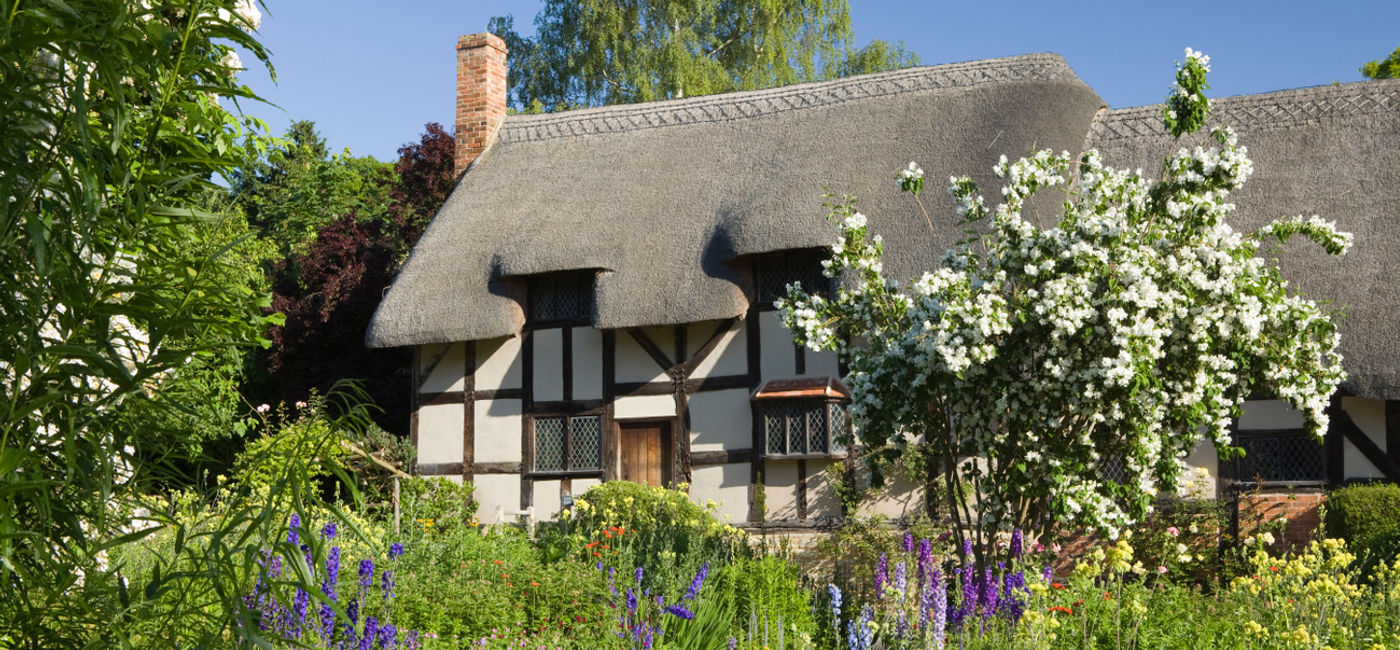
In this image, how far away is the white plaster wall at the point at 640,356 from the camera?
1189 cm

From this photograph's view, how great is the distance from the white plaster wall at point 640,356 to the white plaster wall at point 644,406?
7.3 inches

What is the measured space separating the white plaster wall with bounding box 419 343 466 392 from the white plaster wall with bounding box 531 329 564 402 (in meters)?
0.86

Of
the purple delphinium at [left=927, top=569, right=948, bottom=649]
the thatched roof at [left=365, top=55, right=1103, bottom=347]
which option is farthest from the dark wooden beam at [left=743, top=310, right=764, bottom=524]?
the purple delphinium at [left=927, top=569, right=948, bottom=649]

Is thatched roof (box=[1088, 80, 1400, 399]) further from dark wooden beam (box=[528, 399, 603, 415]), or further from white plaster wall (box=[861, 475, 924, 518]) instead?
dark wooden beam (box=[528, 399, 603, 415])

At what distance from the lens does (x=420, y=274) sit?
1272 cm

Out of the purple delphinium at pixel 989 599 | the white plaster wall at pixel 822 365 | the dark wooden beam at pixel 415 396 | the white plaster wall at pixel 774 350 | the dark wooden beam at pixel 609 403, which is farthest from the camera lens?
the dark wooden beam at pixel 415 396

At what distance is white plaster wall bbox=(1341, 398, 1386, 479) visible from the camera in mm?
9633

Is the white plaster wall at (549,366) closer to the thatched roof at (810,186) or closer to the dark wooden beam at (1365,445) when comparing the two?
the thatched roof at (810,186)

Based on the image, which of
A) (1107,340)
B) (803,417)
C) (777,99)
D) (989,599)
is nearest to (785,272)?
(803,417)

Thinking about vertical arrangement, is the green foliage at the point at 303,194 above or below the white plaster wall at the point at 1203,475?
above

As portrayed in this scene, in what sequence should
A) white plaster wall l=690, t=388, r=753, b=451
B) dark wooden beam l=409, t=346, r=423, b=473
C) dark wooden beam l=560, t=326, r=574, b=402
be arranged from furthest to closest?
dark wooden beam l=409, t=346, r=423, b=473
dark wooden beam l=560, t=326, r=574, b=402
white plaster wall l=690, t=388, r=753, b=451

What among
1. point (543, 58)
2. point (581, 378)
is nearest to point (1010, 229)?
point (581, 378)

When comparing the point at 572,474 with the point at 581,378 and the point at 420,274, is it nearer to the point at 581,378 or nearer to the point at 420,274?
the point at 581,378

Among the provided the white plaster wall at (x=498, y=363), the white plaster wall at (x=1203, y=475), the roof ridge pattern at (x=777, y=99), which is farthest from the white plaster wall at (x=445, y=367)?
the white plaster wall at (x=1203, y=475)
